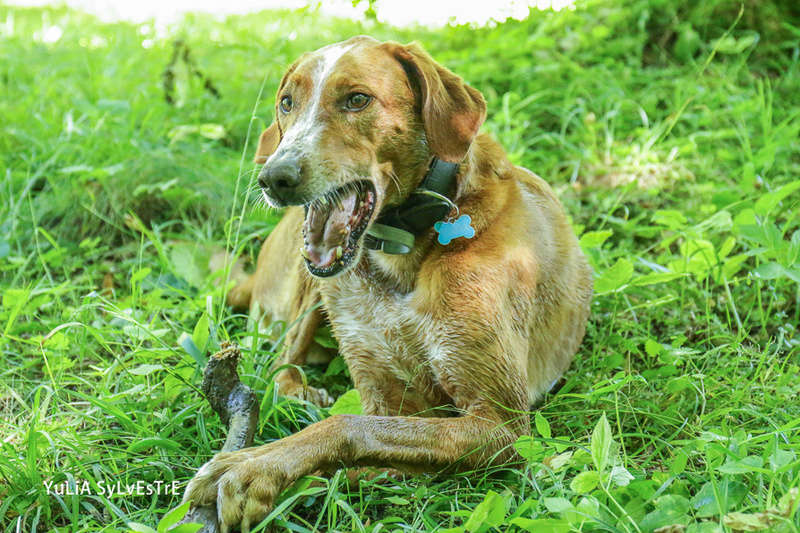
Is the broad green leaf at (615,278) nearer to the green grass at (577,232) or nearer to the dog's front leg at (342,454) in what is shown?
the green grass at (577,232)

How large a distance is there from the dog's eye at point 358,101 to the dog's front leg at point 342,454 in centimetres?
96

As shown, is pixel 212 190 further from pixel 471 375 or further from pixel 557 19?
pixel 557 19

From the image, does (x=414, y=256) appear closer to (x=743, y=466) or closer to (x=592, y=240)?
(x=592, y=240)

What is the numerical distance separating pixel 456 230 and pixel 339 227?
0.38m

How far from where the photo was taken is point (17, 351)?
3.27 m

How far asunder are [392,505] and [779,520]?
1.05 metres

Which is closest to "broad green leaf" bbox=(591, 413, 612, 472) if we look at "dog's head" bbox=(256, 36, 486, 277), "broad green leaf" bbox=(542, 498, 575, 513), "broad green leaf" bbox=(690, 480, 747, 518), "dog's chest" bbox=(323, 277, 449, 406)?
"broad green leaf" bbox=(542, 498, 575, 513)

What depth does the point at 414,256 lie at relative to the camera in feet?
8.76

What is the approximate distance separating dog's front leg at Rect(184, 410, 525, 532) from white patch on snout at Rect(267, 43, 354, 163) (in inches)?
32.9

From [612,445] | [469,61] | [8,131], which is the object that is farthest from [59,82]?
[612,445]

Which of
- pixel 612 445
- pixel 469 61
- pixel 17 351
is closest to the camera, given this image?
pixel 612 445

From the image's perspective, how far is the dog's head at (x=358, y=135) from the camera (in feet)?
7.97

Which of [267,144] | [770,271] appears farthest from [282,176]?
[770,271]

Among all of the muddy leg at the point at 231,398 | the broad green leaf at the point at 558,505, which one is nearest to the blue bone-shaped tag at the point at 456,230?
the muddy leg at the point at 231,398
